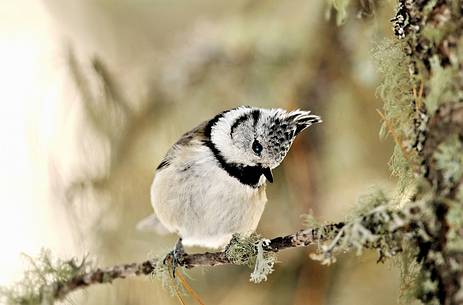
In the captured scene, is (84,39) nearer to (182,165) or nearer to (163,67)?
(163,67)

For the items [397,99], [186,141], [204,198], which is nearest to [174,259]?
[204,198]

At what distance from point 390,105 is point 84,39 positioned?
2.59m

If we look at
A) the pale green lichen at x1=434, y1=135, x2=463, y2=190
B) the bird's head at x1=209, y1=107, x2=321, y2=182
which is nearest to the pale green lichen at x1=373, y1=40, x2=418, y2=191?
the pale green lichen at x1=434, y1=135, x2=463, y2=190

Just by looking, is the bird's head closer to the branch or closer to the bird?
the bird

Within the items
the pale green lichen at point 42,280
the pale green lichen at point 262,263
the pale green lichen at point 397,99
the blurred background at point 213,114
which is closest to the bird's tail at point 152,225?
the blurred background at point 213,114

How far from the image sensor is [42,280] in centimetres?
138

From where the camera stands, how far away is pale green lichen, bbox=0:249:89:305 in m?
1.36

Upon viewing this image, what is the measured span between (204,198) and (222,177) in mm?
86

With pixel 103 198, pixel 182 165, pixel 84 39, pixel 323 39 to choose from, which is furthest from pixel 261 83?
pixel 84 39

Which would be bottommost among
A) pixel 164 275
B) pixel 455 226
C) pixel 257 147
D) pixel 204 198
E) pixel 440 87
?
pixel 455 226

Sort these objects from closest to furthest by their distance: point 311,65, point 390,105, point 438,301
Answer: point 438,301 → point 390,105 → point 311,65

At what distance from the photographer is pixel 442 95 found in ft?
3.23

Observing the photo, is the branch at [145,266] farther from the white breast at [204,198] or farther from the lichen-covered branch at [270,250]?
the white breast at [204,198]

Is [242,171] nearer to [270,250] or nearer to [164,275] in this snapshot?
[164,275]
